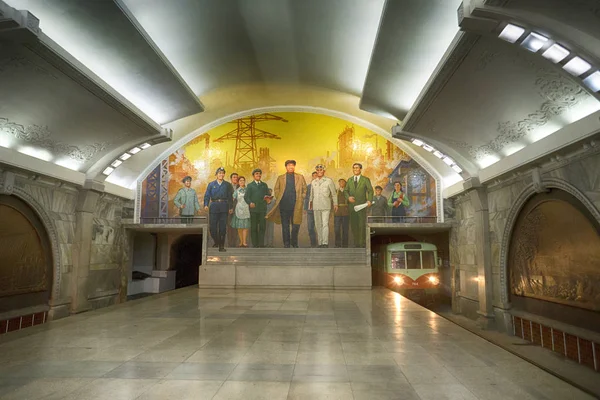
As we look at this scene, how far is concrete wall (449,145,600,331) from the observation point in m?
6.90

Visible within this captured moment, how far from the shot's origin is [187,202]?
1567cm

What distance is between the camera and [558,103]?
7.22 metres

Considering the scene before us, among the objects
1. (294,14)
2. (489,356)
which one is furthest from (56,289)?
(489,356)

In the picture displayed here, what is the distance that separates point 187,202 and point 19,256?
6.71 meters

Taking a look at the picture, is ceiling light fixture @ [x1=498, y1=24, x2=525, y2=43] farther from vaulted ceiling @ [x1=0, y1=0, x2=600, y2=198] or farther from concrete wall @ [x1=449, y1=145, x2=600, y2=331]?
concrete wall @ [x1=449, y1=145, x2=600, y2=331]

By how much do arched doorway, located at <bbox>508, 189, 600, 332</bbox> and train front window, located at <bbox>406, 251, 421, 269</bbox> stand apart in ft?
14.4

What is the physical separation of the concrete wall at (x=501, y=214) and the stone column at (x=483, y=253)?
0.03 metres

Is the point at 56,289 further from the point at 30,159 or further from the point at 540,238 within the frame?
the point at 540,238

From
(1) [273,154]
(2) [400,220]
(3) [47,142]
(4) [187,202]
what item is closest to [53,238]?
(3) [47,142]

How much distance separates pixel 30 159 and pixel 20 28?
4.59 meters

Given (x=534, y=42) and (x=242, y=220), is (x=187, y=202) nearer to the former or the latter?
(x=242, y=220)

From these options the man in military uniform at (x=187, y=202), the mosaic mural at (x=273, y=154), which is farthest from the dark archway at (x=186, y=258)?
the mosaic mural at (x=273, y=154)

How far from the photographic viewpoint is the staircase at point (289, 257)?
14898mm

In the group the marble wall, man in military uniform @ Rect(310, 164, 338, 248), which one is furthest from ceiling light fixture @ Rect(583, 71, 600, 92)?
the marble wall
